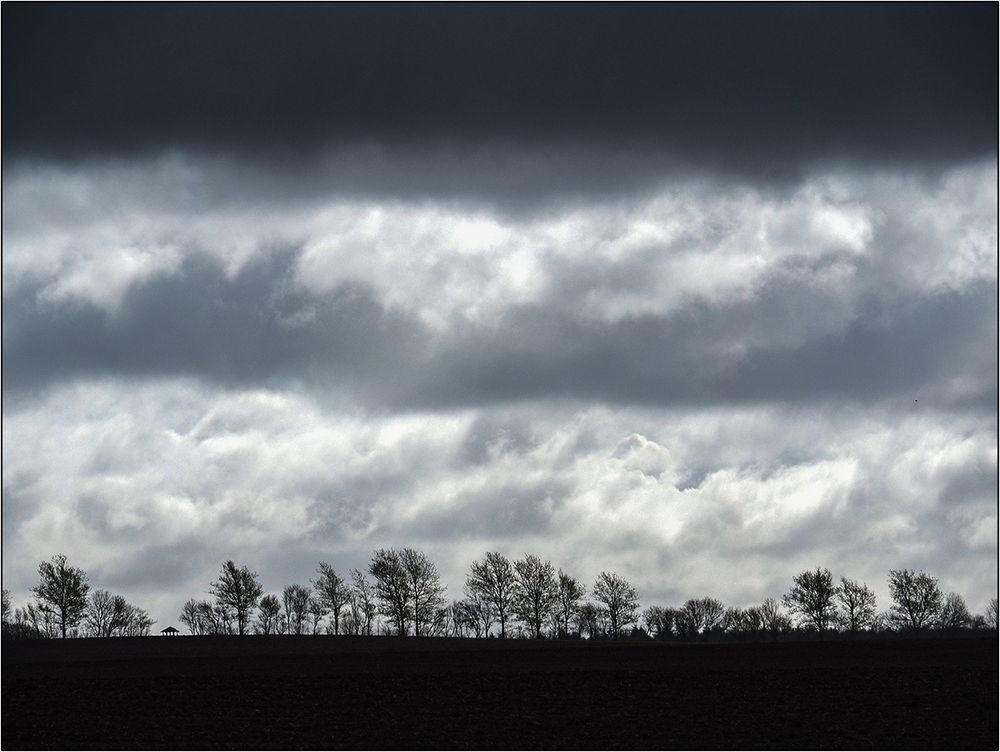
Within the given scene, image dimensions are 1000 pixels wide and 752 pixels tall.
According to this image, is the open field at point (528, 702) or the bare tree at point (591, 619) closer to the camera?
the open field at point (528, 702)

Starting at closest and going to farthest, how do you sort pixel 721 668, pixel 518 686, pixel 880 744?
pixel 880 744 → pixel 518 686 → pixel 721 668

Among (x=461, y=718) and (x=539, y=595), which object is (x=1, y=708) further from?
(x=539, y=595)

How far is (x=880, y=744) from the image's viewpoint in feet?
176

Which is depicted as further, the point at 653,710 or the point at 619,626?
the point at 619,626

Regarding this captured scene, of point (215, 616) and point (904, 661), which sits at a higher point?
point (215, 616)

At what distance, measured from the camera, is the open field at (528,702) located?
55.9 metres

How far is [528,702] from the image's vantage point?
215ft

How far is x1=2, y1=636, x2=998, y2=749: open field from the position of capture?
55938mm

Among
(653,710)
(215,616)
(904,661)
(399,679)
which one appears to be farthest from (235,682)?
(215,616)

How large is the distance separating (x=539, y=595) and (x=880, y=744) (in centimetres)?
12555

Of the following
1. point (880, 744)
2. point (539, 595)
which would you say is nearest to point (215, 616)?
point (539, 595)

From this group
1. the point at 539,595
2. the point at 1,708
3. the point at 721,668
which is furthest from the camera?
the point at 539,595

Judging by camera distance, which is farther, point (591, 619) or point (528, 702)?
point (591, 619)

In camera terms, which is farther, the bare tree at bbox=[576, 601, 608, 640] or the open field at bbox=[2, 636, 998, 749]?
the bare tree at bbox=[576, 601, 608, 640]
